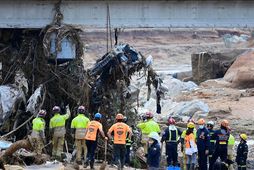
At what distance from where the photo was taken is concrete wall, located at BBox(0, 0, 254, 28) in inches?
1027

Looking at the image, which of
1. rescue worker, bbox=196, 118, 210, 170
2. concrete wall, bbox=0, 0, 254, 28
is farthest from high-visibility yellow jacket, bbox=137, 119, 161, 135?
concrete wall, bbox=0, 0, 254, 28

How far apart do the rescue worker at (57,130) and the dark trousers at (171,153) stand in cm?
345

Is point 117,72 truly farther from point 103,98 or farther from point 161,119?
point 161,119

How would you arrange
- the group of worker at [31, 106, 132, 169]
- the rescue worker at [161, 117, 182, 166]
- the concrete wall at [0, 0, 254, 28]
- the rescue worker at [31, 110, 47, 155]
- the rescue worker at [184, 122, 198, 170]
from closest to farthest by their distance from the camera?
the group of worker at [31, 106, 132, 169] < the rescue worker at [184, 122, 198, 170] < the rescue worker at [161, 117, 182, 166] < the rescue worker at [31, 110, 47, 155] < the concrete wall at [0, 0, 254, 28]

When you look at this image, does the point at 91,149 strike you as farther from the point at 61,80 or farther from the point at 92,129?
the point at 61,80

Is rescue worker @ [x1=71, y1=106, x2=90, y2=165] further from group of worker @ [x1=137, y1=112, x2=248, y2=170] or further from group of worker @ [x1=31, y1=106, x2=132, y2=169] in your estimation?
group of worker @ [x1=137, y1=112, x2=248, y2=170]

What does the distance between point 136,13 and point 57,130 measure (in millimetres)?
6297

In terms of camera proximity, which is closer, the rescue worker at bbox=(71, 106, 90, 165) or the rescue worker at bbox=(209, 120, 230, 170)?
the rescue worker at bbox=(209, 120, 230, 170)

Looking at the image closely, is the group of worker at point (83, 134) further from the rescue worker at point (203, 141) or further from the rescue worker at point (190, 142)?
the rescue worker at point (203, 141)

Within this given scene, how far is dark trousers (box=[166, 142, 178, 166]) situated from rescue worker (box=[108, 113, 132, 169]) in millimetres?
1356

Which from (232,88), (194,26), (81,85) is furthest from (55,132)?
(232,88)

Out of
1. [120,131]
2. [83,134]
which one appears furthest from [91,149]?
[120,131]

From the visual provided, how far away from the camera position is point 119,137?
21.0 meters

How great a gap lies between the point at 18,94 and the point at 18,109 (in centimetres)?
54
